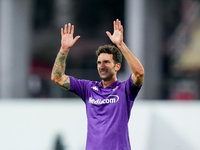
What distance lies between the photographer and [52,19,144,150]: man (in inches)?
163

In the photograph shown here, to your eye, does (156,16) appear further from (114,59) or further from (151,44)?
(114,59)

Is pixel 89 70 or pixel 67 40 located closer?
pixel 67 40

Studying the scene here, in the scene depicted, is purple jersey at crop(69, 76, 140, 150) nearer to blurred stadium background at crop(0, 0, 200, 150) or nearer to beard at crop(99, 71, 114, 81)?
beard at crop(99, 71, 114, 81)

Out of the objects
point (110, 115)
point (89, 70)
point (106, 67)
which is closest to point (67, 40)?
point (106, 67)

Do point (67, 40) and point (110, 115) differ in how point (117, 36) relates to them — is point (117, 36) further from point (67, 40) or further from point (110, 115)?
point (110, 115)

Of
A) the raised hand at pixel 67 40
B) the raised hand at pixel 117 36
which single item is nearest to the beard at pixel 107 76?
the raised hand at pixel 117 36

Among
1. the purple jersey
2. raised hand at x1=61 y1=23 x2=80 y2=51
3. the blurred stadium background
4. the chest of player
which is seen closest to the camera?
the purple jersey

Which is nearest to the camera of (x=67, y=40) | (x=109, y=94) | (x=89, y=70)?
(x=109, y=94)

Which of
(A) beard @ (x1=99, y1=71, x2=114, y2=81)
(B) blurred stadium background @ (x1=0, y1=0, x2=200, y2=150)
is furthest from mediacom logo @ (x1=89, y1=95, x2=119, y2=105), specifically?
(B) blurred stadium background @ (x1=0, y1=0, x2=200, y2=150)

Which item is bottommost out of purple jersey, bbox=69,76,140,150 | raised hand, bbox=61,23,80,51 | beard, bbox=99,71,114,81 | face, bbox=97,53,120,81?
purple jersey, bbox=69,76,140,150

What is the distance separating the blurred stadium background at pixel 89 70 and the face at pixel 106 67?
2.98 metres

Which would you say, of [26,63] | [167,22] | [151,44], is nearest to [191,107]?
[151,44]

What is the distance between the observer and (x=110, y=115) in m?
4.19

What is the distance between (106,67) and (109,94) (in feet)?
0.98
